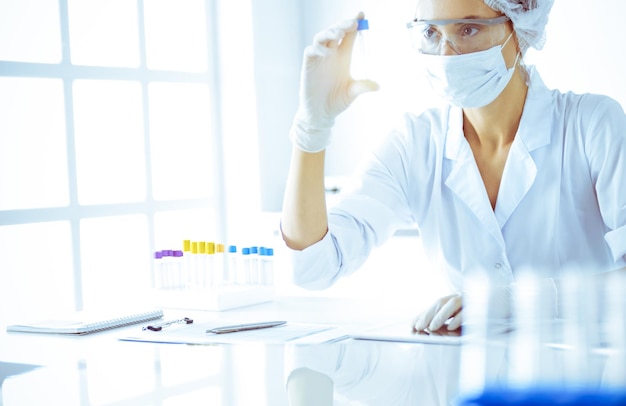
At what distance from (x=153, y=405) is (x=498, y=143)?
1.26m

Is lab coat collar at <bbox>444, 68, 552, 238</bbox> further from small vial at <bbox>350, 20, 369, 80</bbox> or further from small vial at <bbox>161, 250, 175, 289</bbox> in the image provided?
small vial at <bbox>161, 250, 175, 289</bbox>

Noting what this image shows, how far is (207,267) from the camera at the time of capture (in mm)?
2199

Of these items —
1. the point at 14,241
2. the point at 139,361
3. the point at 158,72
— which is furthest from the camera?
the point at 158,72

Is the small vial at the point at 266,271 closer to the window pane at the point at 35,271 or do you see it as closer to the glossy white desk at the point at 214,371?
the glossy white desk at the point at 214,371

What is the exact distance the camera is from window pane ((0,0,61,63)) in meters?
3.27

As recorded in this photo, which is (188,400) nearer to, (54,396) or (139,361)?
(54,396)

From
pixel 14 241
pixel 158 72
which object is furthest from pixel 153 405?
pixel 158 72

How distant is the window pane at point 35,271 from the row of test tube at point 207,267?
133 cm

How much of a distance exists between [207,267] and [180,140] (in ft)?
6.44

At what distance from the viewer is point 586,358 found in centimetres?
74

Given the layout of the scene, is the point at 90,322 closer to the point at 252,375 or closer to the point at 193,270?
the point at 193,270

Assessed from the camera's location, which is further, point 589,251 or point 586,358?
point 589,251

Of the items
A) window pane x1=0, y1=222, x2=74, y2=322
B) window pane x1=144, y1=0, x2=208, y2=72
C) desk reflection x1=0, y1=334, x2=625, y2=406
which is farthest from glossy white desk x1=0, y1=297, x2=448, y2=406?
window pane x1=144, y1=0, x2=208, y2=72

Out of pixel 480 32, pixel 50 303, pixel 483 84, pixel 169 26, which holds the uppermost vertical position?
pixel 169 26
